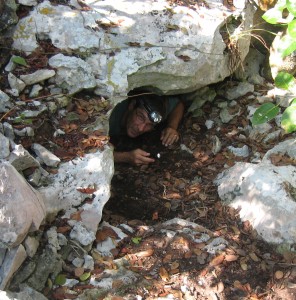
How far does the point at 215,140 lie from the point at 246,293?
1979mm

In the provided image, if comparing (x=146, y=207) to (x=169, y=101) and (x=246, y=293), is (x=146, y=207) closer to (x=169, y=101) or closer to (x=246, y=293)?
(x=246, y=293)

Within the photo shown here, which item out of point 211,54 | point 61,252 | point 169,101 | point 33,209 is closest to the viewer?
point 33,209

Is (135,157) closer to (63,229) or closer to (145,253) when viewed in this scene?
(145,253)

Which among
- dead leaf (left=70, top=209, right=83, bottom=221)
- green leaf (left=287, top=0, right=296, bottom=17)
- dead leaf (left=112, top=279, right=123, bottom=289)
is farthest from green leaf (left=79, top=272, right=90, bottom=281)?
green leaf (left=287, top=0, right=296, bottom=17)

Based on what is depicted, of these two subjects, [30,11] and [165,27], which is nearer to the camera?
[30,11]

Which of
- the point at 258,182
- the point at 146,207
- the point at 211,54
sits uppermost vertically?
the point at 211,54

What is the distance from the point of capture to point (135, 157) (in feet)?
15.2

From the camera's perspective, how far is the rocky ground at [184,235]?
9.57ft

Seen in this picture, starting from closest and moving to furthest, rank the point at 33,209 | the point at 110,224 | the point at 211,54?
the point at 33,209 → the point at 110,224 → the point at 211,54

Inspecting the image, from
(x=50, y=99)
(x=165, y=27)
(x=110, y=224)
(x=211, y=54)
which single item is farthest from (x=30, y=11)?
(x=110, y=224)

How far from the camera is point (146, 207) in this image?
3986 millimetres

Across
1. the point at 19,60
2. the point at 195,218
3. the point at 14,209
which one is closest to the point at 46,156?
the point at 14,209

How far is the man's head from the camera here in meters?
4.86

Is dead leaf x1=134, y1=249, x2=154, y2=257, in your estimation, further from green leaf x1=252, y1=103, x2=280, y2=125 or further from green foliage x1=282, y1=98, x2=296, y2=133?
green foliage x1=282, y1=98, x2=296, y2=133
